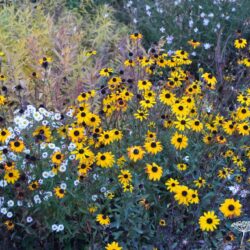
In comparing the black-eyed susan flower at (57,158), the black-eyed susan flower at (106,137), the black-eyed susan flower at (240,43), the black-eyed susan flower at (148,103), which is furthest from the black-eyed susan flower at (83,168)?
the black-eyed susan flower at (240,43)

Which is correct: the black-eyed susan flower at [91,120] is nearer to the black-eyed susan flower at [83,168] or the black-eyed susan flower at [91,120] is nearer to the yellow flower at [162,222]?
the black-eyed susan flower at [83,168]

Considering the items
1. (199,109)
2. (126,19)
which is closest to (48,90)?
(199,109)

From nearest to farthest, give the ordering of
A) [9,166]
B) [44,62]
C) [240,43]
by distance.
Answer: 1. [9,166]
2. [44,62]
3. [240,43]

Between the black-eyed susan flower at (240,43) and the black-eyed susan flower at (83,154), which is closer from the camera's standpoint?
the black-eyed susan flower at (83,154)

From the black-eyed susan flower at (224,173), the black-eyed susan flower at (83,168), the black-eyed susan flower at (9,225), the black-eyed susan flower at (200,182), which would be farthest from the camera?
the black-eyed susan flower at (224,173)

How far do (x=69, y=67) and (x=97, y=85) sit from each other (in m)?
0.29

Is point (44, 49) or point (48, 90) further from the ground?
point (44, 49)

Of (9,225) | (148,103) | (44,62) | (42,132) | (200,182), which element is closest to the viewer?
(9,225)

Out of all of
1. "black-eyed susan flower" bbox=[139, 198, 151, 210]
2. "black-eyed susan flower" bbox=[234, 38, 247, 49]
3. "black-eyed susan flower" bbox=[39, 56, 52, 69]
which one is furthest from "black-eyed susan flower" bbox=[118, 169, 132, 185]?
"black-eyed susan flower" bbox=[234, 38, 247, 49]

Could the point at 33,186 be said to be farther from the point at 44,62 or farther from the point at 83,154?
the point at 44,62

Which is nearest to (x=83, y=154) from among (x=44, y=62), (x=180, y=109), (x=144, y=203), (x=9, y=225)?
(x=144, y=203)

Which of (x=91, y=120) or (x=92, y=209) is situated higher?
(x=91, y=120)

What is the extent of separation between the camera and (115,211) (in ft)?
10.1

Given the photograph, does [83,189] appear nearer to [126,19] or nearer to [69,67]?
[69,67]
